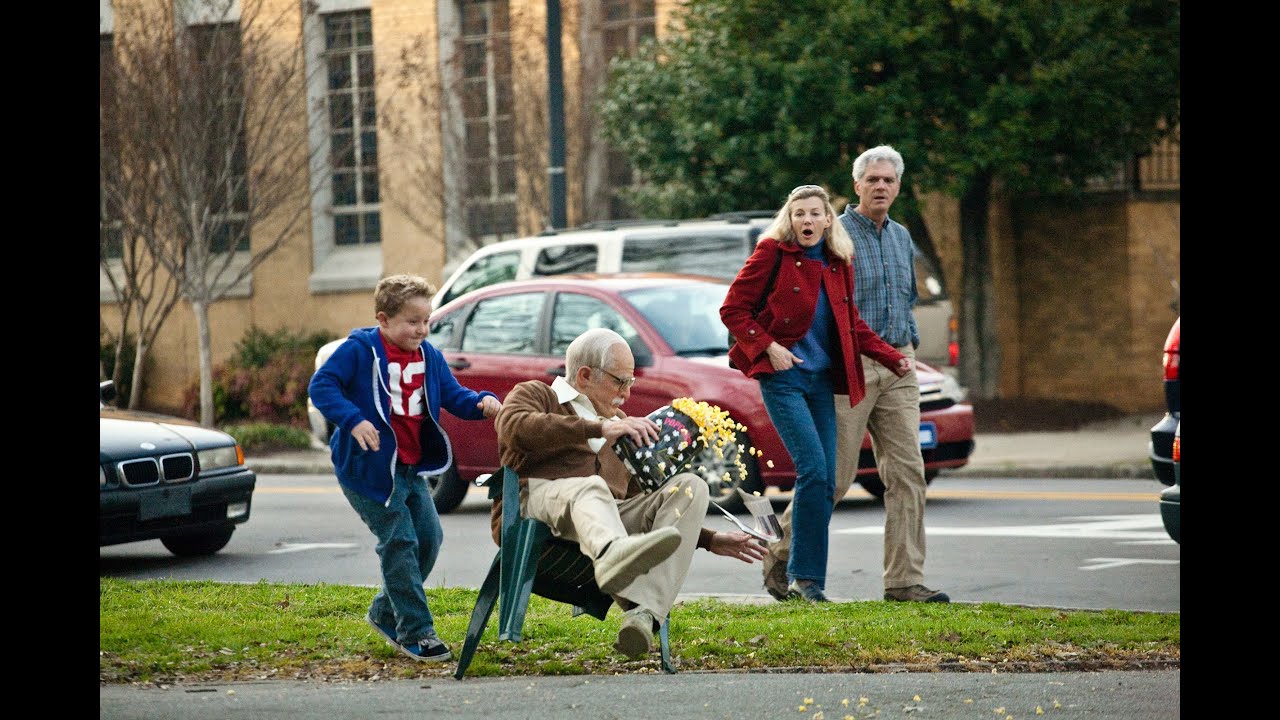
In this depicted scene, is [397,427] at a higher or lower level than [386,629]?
higher

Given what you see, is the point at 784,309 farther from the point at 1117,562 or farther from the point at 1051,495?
the point at 1051,495

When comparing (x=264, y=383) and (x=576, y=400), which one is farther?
(x=264, y=383)

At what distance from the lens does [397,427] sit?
6574 mm

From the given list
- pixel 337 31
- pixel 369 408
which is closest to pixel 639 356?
pixel 369 408

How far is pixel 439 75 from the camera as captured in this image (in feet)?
82.8

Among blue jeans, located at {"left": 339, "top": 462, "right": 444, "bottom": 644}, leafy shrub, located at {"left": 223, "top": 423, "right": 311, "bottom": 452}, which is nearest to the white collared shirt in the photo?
blue jeans, located at {"left": 339, "top": 462, "right": 444, "bottom": 644}

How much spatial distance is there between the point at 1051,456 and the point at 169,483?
896cm

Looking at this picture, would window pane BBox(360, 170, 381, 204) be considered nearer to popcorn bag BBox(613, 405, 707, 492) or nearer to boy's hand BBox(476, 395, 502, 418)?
boy's hand BBox(476, 395, 502, 418)

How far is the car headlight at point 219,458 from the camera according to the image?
1063cm

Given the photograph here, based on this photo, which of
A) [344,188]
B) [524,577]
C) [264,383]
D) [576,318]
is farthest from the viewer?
[344,188]
